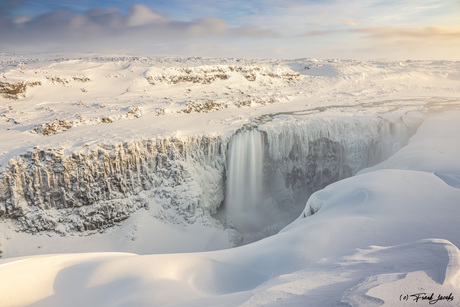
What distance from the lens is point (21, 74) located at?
19.0 metres

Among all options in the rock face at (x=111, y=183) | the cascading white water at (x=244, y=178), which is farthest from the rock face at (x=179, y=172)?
the cascading white water at (x=244, y=178)

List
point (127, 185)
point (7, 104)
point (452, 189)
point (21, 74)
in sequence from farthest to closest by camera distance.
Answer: point (21, 74)
point (7, 104)
point (127, 185)
point (452, 189)

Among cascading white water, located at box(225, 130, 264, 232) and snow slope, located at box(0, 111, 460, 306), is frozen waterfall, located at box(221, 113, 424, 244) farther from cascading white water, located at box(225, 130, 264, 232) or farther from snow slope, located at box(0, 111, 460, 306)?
snow slope, located at box(0, 111, 460, 306)

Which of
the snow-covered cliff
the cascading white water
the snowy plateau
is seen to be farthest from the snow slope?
the cascading white water

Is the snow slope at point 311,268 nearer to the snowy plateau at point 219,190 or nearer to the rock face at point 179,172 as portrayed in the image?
the snowy plateau at point 219,190

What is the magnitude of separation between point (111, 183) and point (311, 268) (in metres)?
11.3

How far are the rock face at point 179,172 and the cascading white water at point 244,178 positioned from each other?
286 mm

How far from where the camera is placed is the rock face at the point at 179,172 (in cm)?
1188

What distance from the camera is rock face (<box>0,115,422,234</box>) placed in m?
11.9

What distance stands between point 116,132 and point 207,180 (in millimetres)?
5261

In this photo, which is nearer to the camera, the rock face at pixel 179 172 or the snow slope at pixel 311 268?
the snow slope at pixel 311 268

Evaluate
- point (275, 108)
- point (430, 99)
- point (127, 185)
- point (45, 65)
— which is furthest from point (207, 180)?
point (430, 99)

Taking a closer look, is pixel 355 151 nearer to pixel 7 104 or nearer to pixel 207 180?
pixel 207 180

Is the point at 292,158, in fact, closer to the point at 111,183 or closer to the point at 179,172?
the point at 179,172
